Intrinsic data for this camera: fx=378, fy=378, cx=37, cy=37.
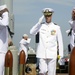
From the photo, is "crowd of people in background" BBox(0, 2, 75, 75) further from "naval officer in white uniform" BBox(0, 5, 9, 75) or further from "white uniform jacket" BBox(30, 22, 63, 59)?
"naval officer in white uniform" BBox(0, 5, 9, 75)

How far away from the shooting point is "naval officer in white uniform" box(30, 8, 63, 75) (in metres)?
9.09

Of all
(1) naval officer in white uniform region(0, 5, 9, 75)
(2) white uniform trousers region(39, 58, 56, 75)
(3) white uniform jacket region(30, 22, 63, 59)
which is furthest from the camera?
(3) white uniform jacket region(30, 22, 63, 59)

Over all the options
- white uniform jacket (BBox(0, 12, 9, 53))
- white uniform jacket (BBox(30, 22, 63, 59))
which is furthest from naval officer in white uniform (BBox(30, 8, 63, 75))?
white uniform jacket (BBox(0, 12, 9, 53))

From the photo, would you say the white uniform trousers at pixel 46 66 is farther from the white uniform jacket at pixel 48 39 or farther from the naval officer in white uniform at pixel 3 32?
the naval officer in white uniform at pixel 3 32

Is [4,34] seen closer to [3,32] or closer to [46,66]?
[3,32]

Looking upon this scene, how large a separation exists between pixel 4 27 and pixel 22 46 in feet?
33.7

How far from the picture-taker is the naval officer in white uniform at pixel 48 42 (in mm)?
9094

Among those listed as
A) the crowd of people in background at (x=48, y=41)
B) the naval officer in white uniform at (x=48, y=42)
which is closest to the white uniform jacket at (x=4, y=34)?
the crowd of people in background at (x=48, y=41)

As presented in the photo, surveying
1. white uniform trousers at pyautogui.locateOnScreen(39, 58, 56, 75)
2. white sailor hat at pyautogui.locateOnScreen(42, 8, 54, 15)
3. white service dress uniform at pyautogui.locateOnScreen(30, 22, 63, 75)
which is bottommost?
white uniform trousers at pyautogui.locateOnScreen(39, 58, 56, 75)

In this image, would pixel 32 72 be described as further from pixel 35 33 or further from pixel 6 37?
pixel 6 37

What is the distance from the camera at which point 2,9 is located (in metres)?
7.99

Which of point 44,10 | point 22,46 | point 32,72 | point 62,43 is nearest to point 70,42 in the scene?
point 62,43

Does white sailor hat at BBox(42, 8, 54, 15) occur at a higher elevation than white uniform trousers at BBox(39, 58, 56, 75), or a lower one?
higher

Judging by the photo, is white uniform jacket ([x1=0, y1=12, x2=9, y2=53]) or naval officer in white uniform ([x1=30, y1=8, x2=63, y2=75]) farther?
naval officer in white uniform ([x1=30, y1=8, x2=63, y2=75])
